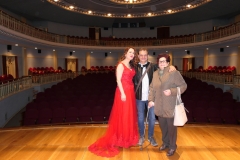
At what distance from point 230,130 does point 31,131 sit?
416cm

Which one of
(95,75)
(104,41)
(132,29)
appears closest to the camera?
(95,75)

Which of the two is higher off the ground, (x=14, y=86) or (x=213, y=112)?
(x=14, y=86)

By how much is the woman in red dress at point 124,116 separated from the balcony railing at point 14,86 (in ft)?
22.1

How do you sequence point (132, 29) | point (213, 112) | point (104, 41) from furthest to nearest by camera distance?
point (132, 29) < point (104, 41) < point (213, 112)

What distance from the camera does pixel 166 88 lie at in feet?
9.82

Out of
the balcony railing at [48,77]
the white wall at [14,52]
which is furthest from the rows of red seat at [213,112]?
the white wall at [14,52]

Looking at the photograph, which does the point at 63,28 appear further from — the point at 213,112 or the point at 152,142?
the point at 152,142

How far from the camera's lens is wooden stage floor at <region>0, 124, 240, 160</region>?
311 cm

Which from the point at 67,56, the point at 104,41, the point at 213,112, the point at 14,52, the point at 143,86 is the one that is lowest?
the point at 213,112

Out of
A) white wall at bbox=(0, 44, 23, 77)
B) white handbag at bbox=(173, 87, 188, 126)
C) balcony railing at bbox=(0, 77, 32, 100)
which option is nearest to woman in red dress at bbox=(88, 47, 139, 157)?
white handbag at bbox=(173, 87, 188, 126)

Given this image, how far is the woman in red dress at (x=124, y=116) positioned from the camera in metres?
3.28

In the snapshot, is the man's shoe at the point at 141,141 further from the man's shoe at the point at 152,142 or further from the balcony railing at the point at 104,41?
the balcony railing at the point at 104,41

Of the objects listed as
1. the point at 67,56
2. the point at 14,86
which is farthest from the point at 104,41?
the point at 14,86

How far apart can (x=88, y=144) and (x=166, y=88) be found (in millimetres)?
1708
